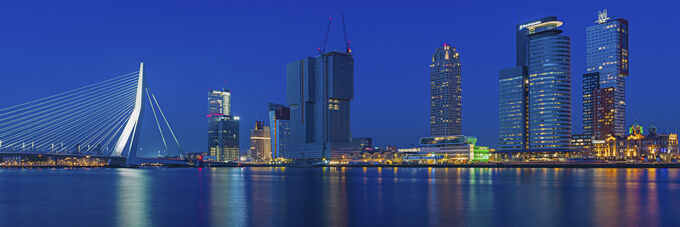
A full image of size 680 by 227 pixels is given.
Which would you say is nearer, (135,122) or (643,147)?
(135,122)

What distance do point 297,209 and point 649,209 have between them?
63.2 feet

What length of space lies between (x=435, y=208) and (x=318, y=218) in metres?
7.98

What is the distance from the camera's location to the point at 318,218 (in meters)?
26.4

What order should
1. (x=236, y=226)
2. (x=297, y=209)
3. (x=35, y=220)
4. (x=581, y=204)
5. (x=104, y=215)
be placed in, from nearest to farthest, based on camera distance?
(x=236, y=226) < (x=35, y=220) < (x=104, y=215) < (x=297, y=209) < (x=581, y=204)

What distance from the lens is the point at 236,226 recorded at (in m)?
23.7

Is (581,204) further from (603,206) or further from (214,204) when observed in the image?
(214,204)

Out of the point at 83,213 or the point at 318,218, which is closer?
the point at 318,218

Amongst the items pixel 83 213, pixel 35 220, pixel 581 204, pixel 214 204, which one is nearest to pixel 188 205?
pixel 214 204

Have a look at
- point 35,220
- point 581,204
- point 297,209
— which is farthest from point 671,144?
point 35,220

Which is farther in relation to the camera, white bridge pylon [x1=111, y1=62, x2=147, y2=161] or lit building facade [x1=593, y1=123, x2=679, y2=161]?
lit building facade [x1=593, y1=123, x2=679, y2=161]

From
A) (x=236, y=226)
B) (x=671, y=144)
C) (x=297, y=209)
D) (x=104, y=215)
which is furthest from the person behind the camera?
(x=671, y=144)

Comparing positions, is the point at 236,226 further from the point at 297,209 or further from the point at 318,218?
the point at 297,209

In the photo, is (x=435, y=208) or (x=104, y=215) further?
(x=435, y=208)

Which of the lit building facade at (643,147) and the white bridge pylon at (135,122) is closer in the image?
the white bridge pylon at (135,122)
